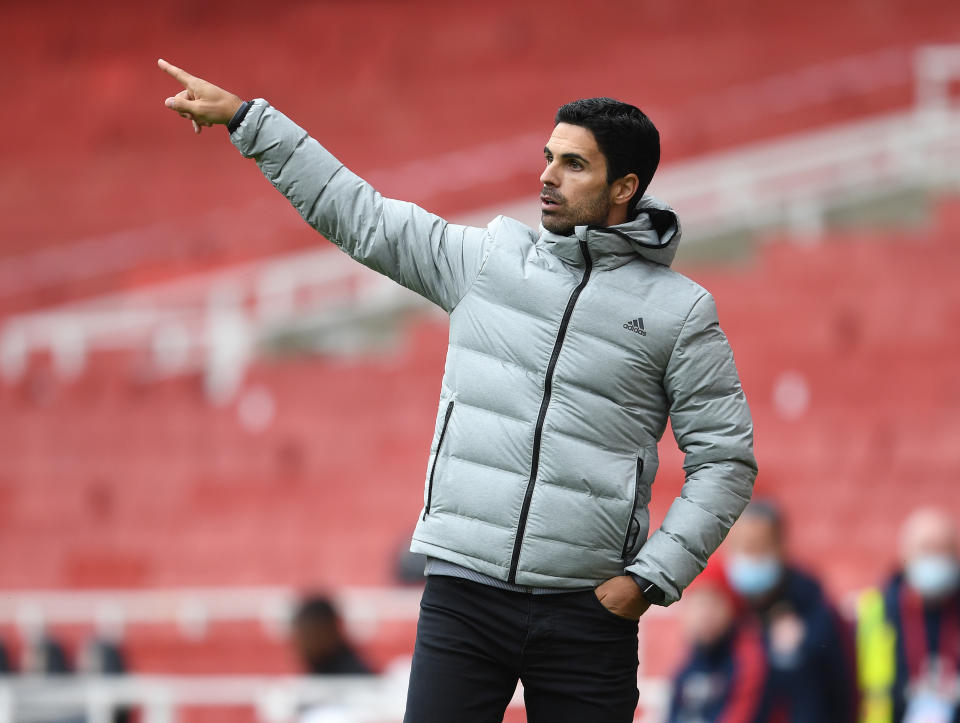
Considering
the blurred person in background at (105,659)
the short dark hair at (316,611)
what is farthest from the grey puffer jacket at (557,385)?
the blurred person in background at (105,659)

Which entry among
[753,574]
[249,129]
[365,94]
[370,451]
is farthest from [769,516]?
[365,94]

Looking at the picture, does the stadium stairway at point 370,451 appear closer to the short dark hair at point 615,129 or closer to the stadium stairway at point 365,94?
the stadium stairway at point 365,94

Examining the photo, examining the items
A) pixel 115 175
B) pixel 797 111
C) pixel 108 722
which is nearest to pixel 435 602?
pixel 108 722

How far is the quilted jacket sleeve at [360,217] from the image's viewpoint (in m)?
2.80

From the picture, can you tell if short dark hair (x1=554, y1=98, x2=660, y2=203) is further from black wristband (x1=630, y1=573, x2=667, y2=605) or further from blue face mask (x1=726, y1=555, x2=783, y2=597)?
blue face mask (x1=726, y1=555, x2=783, y2=597)

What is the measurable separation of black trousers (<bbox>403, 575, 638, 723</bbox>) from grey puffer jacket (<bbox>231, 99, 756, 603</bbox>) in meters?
0.06

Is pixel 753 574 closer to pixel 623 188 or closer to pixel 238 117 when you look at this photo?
pixel 623 188

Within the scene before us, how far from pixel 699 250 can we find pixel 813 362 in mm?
3056

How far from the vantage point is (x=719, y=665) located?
508cm

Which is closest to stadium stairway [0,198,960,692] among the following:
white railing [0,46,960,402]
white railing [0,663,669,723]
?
white railing [0,46,960,402]

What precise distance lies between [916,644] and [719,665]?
25.3 inches

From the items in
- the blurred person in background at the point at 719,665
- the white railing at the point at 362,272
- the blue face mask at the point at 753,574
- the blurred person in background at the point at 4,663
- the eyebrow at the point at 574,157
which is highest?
the white railing at the point at 362,272

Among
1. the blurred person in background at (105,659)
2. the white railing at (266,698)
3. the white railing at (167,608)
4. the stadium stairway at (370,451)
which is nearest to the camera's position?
the white railing at (266,698)

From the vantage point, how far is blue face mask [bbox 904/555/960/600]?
4871 millimetres
